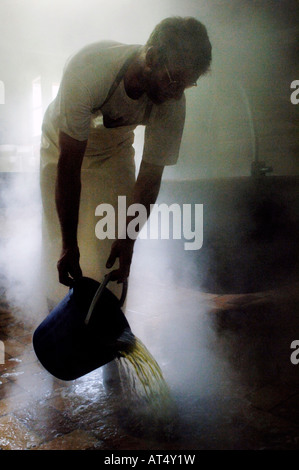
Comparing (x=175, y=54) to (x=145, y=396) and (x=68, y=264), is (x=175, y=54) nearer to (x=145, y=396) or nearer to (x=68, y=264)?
(x=68, y=264)

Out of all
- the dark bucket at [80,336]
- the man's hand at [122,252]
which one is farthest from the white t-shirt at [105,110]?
the dark bucket at [80,336]

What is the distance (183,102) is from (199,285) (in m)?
1.41

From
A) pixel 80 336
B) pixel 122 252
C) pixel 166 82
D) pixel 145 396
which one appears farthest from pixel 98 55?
pixel 145 396

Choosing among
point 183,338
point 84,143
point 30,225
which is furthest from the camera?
point 30,225

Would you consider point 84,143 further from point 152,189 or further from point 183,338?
point 183,338

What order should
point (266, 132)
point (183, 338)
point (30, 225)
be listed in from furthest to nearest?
point (30, 225)
point (266, 132)
point (183, 338)

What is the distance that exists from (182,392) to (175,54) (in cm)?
117

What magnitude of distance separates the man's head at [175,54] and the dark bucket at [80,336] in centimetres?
69

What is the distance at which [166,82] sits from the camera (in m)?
1.45

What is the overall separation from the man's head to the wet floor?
1.08 metres

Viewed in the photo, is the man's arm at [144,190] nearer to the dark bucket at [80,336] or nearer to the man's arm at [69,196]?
the man's arm at [69,196]
